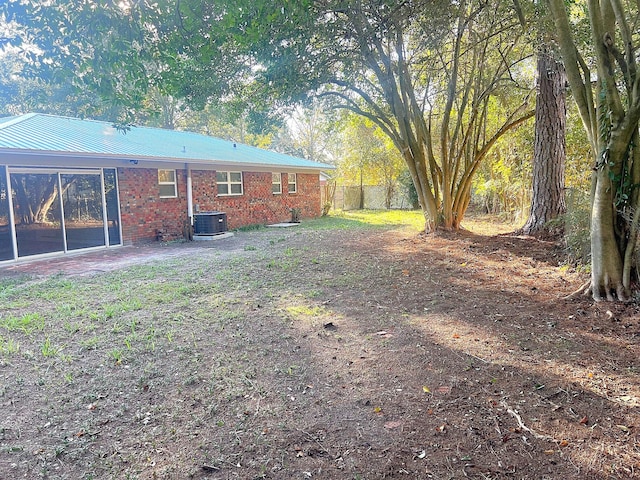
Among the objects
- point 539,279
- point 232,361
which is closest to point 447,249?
point 539,279

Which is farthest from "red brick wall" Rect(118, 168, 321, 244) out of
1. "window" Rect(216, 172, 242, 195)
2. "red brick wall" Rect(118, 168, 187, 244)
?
"window" Rect(216, 172, 242, 195)

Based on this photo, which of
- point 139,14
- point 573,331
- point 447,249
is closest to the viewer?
point 573,331

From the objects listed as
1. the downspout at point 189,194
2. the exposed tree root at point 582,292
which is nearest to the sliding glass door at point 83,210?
the downspout at point 189,194

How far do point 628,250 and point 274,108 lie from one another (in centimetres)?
695

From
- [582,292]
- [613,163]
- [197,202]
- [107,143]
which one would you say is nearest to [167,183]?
[197,202]

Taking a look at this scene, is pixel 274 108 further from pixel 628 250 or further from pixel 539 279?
pixel 628 250

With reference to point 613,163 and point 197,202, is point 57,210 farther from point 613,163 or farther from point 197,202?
point 613,163

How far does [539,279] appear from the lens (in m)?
6.20

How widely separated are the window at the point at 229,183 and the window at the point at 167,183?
203 centimetres

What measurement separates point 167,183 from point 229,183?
2.86 metres

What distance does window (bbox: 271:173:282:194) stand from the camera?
17709 millimetres

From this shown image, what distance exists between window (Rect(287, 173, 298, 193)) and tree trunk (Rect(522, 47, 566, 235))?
10953 mm

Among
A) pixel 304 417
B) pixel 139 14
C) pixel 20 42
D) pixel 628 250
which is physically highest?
pixel 139 14

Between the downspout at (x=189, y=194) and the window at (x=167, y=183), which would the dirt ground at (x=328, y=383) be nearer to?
the window at (x=167, y=183)
